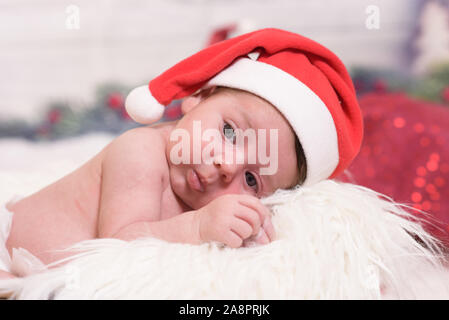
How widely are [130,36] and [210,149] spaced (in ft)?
5.39

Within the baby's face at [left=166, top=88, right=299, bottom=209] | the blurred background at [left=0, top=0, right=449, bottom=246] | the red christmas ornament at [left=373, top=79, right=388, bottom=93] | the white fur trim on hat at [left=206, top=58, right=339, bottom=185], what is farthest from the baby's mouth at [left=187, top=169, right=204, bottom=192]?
the red christmas ornament at [left=373, top=79, right=388, bottom=93]

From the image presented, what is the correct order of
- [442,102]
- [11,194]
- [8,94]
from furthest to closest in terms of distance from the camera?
[8,94] → [442,102] → [11,194]

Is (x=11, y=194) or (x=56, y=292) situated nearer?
(x=56, y=292)

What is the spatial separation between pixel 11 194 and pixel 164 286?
89 cm

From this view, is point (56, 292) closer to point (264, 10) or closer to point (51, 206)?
point (51, 206)

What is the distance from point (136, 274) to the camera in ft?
2.44

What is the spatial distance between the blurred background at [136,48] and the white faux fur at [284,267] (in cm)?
128

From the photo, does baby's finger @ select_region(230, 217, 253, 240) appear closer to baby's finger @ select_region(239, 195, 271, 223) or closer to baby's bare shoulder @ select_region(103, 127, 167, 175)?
baby's finger @ select_region(239, 195, 271, 223)

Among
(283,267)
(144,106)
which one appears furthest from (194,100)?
(283,267)

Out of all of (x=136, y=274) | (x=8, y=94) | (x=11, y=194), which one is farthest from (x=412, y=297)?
(x=8, y=94)

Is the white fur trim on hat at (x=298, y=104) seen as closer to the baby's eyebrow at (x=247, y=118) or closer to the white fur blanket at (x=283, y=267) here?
the baby's eyebrow at (x=247, y=118)

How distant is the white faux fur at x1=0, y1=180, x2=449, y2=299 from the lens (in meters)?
0.72

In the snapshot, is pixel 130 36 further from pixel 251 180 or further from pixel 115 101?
pixel 251 180

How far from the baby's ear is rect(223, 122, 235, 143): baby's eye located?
15cm
